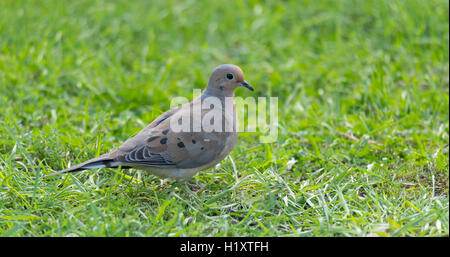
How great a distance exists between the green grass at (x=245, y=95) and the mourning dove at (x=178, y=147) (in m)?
0.19

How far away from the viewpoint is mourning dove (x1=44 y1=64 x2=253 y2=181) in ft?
12.4

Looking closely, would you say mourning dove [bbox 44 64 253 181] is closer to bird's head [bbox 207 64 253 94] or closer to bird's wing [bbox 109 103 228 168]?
bird's wing [bbox 109 103 228 168]

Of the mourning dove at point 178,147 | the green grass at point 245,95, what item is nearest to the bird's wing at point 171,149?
the mourning dove at point 178,147

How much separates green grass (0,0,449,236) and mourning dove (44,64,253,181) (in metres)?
0.19

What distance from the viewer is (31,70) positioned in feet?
19.3

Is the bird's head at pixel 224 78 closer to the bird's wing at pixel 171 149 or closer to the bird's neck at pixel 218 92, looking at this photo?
the bird's neck at pixel 218 92

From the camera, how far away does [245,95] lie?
5.99 meters

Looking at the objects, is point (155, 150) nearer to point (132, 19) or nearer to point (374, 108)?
point (374, 108)

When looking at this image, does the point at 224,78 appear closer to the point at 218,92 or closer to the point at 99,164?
the point at 218,92

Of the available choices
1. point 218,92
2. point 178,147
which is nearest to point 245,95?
point 218,92

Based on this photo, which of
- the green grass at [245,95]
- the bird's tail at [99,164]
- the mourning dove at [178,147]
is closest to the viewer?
the green grass at [245,95]

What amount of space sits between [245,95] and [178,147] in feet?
7.32

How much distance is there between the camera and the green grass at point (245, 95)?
3.56 m

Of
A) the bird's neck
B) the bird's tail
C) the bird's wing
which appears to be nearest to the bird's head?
the bird's neck
